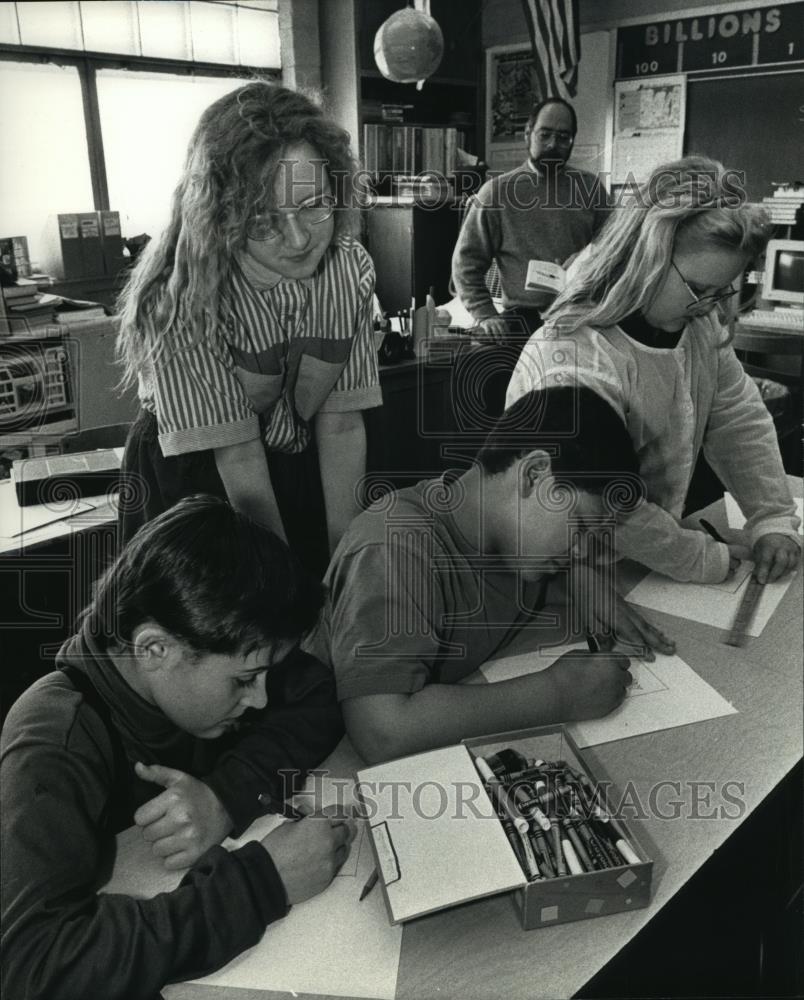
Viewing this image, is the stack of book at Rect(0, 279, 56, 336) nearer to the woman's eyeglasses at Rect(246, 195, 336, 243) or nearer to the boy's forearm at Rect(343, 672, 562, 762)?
the woman's eyeglasses at Rect(246, 195, 336, 243)

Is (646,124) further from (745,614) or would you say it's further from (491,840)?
(491,840)

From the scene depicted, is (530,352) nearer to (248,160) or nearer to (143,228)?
(248,160)

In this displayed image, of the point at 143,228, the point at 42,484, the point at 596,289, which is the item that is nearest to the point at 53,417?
the point at 143,228

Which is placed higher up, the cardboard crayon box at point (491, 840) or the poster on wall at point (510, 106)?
the poster on wall at point (510, 106)

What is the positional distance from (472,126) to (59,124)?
2.15 m

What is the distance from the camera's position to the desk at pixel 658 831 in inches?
27.4

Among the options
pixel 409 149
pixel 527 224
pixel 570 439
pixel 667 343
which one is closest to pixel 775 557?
pixel 667 343

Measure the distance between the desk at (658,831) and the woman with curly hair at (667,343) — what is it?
0.51 feet

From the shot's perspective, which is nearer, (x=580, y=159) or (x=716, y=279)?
(x=716, y=279)

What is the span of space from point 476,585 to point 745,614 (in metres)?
0.45

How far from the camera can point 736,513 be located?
5.42 feet

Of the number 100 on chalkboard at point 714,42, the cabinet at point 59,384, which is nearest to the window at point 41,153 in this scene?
the cabinet at point 59,384

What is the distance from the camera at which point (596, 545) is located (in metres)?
1.36

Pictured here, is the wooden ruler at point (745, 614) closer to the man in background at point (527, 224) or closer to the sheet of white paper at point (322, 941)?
the sheet of white paper at point (322, 941)
